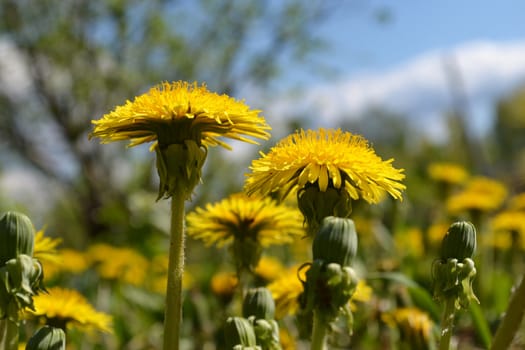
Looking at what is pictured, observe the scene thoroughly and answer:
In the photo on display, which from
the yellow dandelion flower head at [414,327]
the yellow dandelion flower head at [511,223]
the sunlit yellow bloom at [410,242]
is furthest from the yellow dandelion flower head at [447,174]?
the yellow dandelion flower head at [414,327]

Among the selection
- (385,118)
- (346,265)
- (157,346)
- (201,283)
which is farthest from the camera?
(385,118)

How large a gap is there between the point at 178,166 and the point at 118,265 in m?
1.89

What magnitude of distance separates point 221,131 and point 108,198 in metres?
9.36

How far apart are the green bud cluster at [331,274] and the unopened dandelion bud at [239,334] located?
0.12m

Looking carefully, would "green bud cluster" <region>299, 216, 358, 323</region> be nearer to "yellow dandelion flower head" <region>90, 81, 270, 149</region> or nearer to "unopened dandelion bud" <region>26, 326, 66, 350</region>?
"yellow dandelion flower head" <region>90, 81, 270, 149</region>

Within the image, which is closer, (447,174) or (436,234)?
(436,234)

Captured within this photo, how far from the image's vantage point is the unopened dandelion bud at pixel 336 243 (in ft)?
2.79

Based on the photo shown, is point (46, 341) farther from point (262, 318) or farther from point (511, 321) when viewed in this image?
point (511, 321)

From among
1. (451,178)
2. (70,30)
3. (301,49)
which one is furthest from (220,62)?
(451,178)

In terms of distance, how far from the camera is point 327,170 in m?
1.03

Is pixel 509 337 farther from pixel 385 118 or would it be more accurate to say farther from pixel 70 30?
pixel 385 118

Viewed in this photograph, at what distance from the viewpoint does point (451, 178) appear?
3393mm

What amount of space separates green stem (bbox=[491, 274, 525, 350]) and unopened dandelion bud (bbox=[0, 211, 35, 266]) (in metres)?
0.79

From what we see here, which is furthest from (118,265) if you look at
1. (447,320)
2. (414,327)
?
(447,320)
